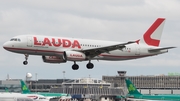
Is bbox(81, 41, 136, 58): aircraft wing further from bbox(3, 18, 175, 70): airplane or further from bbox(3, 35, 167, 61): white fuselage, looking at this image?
bbox(3, 35, 167, 61): white fuselage

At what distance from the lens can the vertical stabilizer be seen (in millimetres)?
100562

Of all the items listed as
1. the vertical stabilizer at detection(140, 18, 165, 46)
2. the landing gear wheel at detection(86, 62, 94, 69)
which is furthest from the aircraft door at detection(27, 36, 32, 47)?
the vertical stabilizer at detection(140, 18, 165, 46)

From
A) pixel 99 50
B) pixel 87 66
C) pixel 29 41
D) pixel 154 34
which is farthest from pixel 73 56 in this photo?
pixel 154 34

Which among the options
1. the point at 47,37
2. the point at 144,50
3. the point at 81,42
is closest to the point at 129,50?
the point at 144,50

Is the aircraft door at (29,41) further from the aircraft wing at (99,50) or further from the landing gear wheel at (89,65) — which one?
the landing gear wheel at (89,65)

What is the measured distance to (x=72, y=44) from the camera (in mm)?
89250

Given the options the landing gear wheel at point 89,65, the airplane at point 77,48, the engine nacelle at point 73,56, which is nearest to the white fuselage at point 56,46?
the airplane at point 77,48

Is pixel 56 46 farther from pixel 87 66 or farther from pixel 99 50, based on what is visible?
pixel 87 66

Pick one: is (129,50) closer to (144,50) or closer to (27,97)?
(144,50)

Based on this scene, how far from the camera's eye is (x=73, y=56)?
88.3 metres

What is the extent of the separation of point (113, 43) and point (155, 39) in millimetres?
11503

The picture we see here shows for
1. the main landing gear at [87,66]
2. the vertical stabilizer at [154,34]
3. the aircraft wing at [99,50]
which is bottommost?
the main landing gear at [87,66]

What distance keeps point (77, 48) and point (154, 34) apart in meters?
19.3

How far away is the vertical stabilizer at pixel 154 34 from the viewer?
10056 cm
